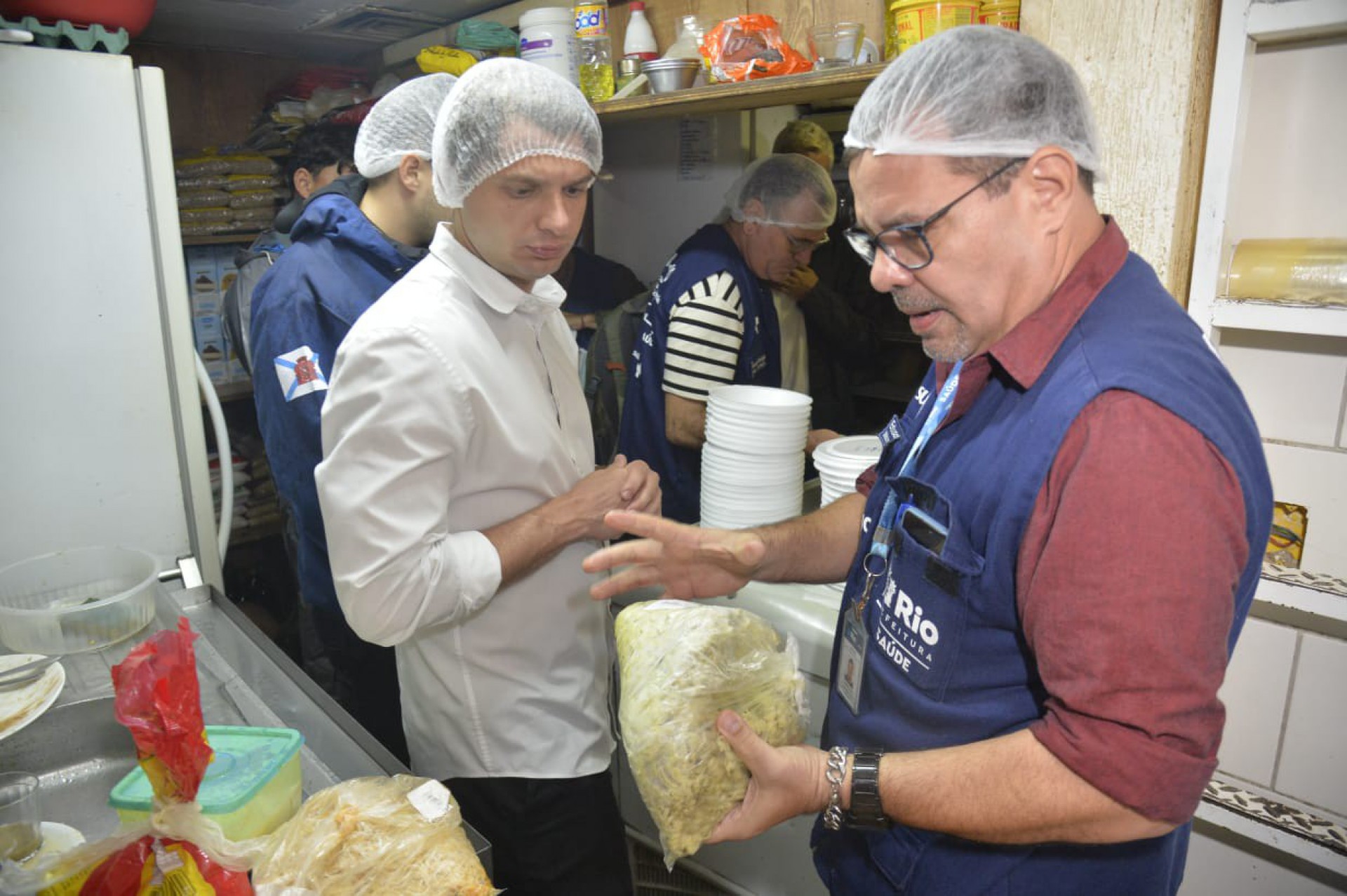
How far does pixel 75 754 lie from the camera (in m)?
1.31

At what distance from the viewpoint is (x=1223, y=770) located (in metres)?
1.77

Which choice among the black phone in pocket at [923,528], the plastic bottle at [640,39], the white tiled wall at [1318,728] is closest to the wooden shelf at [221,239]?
the plastic bottle at [640,39]

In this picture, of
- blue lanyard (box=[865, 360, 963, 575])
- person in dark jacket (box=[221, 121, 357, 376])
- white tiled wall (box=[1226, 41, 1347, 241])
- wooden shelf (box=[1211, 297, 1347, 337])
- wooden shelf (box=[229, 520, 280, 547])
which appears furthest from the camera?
wooden shelf (box=[229, 520, 280, 547])

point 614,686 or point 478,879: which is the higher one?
point 478,879

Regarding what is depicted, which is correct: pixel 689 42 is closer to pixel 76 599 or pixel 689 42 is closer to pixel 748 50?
pixel 748 50

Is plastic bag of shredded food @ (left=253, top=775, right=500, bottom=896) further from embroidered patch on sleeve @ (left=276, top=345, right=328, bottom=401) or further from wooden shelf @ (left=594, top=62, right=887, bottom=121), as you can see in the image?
wooden shelf @ (left=594, top=62, right=887, bottom=121)

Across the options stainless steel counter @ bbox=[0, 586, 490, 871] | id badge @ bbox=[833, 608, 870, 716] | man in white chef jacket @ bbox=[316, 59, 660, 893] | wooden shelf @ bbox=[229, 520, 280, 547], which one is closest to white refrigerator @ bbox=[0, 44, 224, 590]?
stainless steel counter @ bbox=[0, 586, 490, 871]

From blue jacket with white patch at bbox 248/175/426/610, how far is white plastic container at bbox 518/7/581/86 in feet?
2.74

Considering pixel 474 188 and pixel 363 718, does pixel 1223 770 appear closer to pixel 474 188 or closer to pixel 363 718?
pixel 474 188

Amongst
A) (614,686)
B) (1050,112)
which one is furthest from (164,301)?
(1050,112)

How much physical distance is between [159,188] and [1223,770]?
→ 259 cm

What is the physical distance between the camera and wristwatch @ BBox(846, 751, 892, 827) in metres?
0.98

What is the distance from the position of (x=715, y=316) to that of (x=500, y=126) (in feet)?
3.54

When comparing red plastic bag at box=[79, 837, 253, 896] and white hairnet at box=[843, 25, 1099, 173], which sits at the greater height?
white hairnet at box=[843, 25, 1099, 173]
